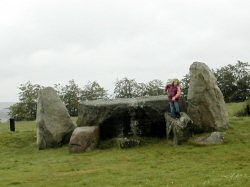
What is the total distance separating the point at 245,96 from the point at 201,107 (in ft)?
106

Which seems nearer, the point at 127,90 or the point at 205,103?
the point at 205,103

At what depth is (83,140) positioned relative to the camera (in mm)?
28172

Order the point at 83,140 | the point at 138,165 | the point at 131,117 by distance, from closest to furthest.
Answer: the point at 138,165
the point at 83,140
the point at 131,117

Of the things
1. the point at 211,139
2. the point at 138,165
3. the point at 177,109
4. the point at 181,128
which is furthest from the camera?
the point at 177,109

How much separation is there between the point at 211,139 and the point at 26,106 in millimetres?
43859

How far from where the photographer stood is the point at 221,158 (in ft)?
72.6

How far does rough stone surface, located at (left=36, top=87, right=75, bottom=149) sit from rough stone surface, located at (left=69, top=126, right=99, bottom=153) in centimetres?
223

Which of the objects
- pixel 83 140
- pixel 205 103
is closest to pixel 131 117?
pixel 83 140

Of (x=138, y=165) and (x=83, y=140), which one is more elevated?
(x=83, y=140)

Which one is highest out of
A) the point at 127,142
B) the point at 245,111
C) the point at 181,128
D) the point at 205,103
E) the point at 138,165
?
the point at 205,103

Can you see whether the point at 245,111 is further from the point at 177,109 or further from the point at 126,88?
the point at 126,88

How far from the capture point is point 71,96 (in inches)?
2562

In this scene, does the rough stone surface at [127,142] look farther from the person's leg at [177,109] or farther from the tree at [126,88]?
the tree at [126,88]

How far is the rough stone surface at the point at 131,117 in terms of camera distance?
28922 mm
